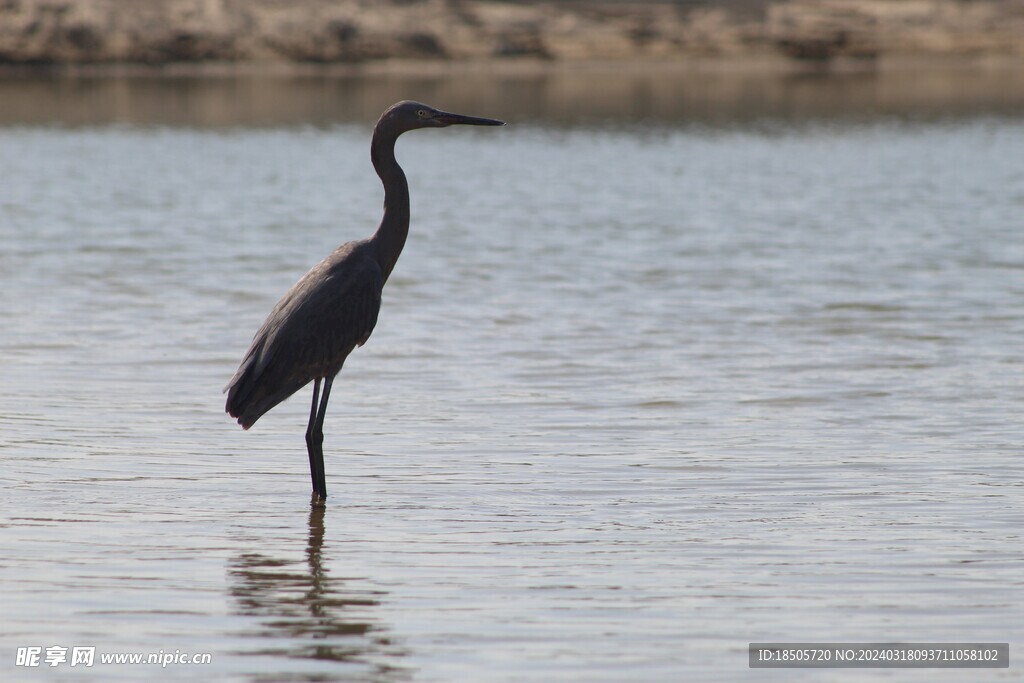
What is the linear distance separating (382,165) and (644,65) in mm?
48147

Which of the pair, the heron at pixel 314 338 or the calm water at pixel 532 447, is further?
the heron at pixel 314 338

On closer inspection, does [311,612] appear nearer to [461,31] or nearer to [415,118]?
[415,118]

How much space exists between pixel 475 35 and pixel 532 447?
154 feet

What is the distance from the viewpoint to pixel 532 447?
833 cm

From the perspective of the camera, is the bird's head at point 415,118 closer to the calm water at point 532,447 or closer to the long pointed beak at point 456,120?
the long pointed beak at point 456,120

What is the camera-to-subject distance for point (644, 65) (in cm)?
5503

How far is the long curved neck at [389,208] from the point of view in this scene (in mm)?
7707

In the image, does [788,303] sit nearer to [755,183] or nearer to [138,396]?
[138,396]

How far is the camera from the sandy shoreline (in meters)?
53.7

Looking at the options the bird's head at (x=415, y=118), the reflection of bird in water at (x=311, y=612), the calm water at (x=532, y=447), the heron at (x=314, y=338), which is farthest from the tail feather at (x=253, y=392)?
the bird's head at (x=415, y=118)

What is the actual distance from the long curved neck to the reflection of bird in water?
1.77 meters

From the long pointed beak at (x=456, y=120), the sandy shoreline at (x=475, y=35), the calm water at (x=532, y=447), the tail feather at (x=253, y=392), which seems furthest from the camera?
the sandy shoreline at (x=475, y=35)

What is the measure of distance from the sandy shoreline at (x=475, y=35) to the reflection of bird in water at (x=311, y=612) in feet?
157

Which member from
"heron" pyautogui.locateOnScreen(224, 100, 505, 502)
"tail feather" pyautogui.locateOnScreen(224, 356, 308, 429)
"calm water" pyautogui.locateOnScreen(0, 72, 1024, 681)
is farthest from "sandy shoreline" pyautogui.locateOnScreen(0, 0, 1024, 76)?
"tail feather" pyautogui.locateOnScreen(224, 356, 308, 429)
